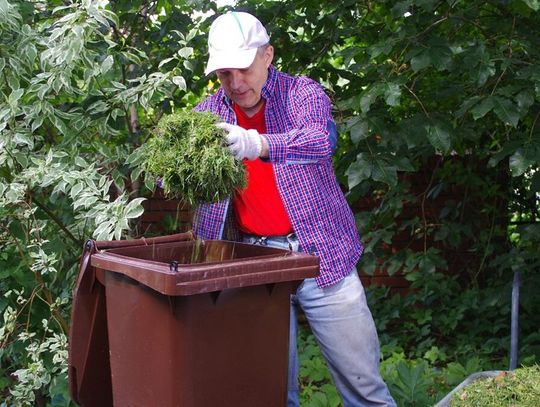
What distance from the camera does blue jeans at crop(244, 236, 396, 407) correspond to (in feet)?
10.2

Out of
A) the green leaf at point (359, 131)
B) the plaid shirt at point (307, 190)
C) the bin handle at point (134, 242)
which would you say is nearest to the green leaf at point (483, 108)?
the green leaf at point (359, 131)

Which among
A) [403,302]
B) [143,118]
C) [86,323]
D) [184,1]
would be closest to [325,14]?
[184,1]

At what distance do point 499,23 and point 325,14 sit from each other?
94 centimetres

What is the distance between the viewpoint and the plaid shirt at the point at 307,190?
2.99m

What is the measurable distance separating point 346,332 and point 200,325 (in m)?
0.71

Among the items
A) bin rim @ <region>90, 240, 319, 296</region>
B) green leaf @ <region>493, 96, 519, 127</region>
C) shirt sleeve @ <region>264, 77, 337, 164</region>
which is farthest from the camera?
green leaf @ <region>493, 96, 519, 127</region>

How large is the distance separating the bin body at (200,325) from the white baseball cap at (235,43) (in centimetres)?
66

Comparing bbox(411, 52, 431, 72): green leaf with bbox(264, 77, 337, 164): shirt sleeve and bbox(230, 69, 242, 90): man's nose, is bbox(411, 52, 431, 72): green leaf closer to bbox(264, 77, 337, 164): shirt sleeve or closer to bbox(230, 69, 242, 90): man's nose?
bbox(264, 77, 337, 164): shirt sleeve

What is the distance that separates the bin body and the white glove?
34cm

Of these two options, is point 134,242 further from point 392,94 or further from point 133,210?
point 392,94

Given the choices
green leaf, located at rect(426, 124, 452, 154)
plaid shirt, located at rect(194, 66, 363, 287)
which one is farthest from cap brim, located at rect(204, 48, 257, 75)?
green leaf, located at rect(426, 124, 452, 154)

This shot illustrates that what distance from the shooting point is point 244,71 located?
2979 millimetres

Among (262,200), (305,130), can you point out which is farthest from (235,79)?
(262,200)

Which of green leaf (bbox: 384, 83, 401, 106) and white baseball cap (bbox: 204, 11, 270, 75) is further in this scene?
green leaf (bbox: 384, 83, 401, 106)
